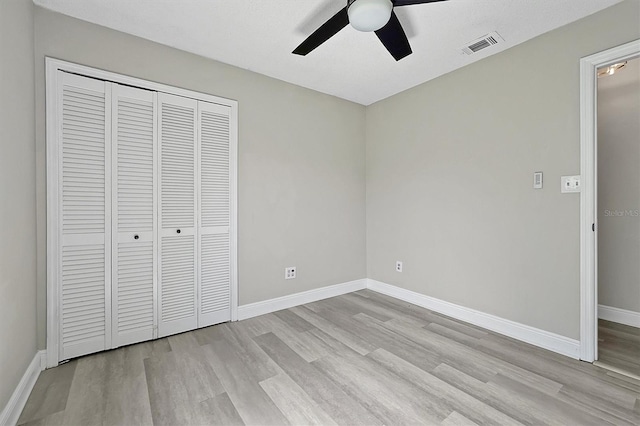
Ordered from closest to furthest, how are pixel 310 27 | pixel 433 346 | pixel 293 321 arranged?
pixel 310 27 → pixel 433 346 → pixel 293 321

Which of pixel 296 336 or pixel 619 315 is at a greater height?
pixel 619 315

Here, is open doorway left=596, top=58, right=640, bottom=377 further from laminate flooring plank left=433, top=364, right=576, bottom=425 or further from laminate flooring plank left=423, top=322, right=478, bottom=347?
laminate flooring plank left=433, top=364, right=576, bottom=425

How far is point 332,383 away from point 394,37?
7.83ft

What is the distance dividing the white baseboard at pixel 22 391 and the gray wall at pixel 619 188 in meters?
4.73

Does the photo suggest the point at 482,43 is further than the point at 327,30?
Yes

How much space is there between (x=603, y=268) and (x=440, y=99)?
242cm

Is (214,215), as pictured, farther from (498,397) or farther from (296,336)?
(498,397)

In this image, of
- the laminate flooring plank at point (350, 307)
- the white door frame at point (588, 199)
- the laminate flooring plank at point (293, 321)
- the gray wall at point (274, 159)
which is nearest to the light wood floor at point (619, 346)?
the white door frame at point (588, 199)

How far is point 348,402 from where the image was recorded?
166 cm

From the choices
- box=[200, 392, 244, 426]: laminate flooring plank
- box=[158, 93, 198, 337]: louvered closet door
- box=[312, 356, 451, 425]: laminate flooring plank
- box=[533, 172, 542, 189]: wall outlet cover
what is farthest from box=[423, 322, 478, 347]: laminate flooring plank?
box=[158, 93, 198, 337]: louvered closet door

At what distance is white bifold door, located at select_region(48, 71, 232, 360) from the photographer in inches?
81.5

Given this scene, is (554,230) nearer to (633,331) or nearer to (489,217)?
(489,217)

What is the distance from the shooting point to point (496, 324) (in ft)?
8.46

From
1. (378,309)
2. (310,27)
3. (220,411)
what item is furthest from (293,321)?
(310,27)
